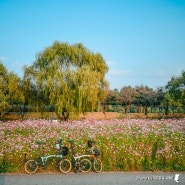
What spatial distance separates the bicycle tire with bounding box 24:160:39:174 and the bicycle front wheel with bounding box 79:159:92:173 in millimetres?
1454

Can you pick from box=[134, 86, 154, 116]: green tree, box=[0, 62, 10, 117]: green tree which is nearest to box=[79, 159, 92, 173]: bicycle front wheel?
box=[0, 62, 10, 117]: green tree

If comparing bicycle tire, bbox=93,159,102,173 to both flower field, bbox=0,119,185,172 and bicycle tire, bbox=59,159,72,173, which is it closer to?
flower field, bbox=0,119,185,172

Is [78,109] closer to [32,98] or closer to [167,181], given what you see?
[32,98]

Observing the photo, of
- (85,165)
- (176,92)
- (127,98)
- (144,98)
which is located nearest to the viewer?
(85,165)

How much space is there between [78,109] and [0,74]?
1911 centimetres

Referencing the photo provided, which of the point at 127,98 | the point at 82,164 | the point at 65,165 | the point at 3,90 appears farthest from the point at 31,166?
the point at 127,98

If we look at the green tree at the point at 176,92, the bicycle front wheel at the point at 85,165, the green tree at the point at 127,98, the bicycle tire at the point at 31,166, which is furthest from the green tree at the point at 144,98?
the bicycle tire at the point at 31,166

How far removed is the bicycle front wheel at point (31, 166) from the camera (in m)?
8.59

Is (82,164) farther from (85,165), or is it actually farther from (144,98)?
(144,98)

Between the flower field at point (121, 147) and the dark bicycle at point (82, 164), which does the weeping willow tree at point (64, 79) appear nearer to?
the flower field at point (121, 147)

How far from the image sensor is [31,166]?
860cm

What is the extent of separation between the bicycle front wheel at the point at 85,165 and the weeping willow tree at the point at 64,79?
15604mm

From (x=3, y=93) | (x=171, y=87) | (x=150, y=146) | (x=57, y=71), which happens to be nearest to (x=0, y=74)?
(x=3, y=93)

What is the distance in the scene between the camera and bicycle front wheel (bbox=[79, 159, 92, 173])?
343 inches
